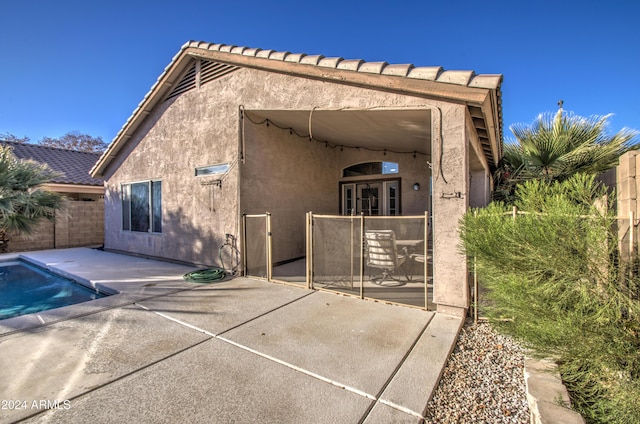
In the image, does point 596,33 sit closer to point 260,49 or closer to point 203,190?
point 260,49

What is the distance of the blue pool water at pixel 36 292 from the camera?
583 cm

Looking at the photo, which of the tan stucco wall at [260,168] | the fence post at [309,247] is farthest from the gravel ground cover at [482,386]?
the fence post at [309,247]

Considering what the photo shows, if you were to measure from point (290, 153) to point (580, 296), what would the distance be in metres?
7.15

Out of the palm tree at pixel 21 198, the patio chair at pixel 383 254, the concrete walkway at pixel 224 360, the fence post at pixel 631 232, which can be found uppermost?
the palm tree at pixel 21 198

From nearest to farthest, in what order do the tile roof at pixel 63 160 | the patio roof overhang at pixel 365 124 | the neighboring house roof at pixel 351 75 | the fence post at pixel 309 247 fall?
the neighboring house roof at pixel 351 75
the patio roof overhang at pixel 365 124
the fence post at pixel 309 247
the tile roof at pixel 63 160

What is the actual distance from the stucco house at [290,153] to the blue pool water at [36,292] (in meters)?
2.22

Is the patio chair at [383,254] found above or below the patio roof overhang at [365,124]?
below

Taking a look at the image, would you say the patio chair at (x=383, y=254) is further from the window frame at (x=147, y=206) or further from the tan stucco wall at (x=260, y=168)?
the window frame at (x=147, y=206)

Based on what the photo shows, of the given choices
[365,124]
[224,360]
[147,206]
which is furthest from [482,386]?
[147,206]

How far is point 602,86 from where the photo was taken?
10977mm

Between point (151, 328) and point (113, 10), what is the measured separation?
28.5 feet

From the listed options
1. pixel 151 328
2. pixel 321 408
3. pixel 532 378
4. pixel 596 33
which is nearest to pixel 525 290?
pixel 532 378

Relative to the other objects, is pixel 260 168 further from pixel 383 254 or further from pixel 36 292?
pixel 36 292

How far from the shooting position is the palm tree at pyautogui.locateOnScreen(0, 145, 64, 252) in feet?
19.6
